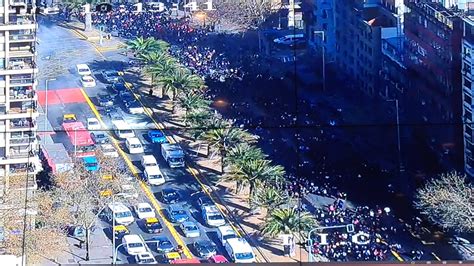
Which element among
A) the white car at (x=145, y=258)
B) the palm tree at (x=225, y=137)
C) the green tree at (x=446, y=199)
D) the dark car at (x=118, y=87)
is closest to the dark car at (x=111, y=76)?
the dark car at (x=118, y=87)

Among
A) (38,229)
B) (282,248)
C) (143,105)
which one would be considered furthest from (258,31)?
(38,229)

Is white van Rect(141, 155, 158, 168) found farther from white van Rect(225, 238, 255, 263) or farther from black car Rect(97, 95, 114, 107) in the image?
white van Rect(225, 238, 255, 263)

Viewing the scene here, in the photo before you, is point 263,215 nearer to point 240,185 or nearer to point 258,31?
point 240,185

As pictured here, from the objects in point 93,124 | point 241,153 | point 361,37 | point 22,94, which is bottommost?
point 241,153

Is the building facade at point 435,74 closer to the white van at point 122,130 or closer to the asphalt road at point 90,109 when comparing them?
the asphalt road at point 90,109

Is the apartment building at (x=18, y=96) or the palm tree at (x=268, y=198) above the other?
the apartment building at (x=18, y=96)

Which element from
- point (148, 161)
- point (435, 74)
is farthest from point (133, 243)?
point (435, 74)

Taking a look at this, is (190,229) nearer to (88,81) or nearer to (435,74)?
(88,81)
